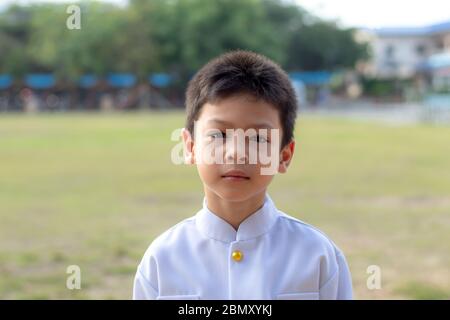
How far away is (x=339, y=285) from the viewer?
3.91ft

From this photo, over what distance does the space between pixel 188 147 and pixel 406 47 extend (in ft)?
75.9

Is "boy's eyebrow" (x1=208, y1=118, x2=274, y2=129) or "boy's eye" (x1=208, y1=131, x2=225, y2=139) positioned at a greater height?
"boy's eyebrow" (x1=208, y1=118, x2=274, y2=129)

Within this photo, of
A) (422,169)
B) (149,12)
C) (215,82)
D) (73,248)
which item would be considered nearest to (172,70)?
(149,12)

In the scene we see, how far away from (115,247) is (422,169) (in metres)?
4.47

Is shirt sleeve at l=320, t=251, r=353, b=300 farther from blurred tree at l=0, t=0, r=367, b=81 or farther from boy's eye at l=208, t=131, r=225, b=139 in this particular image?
blurred tree at l=0, t=0, r=367, b=81

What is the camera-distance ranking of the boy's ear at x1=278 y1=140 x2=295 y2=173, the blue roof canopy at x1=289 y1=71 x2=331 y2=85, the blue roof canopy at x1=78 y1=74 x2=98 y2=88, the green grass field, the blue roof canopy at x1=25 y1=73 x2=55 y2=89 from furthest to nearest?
the blue roof canopy at x1=289 y1=71 x2=331 y2=85
the blue roof canopy at x1=25 y1=73 x2=55 y2=89
the blue roof canopy at x1=78 y1=74 x2=98 y2=88
the green grass field
the boy's ear at x1=278 y1=140 x2=295 y2=173

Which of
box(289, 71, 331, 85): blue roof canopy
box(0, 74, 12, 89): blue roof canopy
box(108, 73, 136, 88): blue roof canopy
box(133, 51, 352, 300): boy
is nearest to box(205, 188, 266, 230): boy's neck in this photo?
box(133, 51, 352, 300): boy

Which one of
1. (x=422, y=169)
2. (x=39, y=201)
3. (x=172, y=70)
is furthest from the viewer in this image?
(x=172, y=70)

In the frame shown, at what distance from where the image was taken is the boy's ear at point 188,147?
1241mm

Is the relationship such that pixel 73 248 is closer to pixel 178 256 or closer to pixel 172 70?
pixel 178 256

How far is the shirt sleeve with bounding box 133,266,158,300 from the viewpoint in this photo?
3.86ft

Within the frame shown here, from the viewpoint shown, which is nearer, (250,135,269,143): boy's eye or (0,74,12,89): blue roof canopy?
(250,135,269,143): boy's eye

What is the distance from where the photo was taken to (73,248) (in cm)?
364

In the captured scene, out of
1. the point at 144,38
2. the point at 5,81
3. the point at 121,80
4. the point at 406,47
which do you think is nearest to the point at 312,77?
the point at 406,47
